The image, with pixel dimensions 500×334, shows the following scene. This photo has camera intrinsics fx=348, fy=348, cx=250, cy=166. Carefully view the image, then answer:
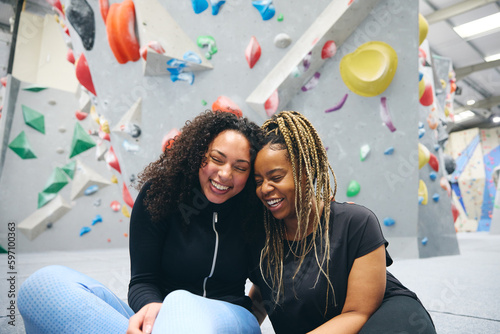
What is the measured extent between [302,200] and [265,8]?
82.2 inches

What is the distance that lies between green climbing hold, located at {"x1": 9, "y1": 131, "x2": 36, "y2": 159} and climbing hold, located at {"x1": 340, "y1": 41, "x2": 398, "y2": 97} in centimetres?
475

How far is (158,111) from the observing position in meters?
2.98

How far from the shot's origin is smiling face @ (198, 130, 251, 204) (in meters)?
1.00

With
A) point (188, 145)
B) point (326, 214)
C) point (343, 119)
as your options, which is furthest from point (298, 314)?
point (343, 119)

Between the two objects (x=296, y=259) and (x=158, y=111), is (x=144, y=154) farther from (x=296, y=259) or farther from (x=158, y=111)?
(x=296, y=259)

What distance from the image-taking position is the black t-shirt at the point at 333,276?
0.86 meters

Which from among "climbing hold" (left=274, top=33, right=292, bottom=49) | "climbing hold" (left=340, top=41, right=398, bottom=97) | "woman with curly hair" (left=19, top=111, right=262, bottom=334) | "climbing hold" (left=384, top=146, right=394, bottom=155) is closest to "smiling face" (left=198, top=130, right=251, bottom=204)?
"woman with curly hair" (left=19, top=111, right=262, bottom=334)

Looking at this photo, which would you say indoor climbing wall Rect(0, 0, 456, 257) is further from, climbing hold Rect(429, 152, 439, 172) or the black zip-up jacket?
the black zip-up jacket

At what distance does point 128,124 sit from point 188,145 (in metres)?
2.18

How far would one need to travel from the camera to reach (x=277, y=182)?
0.94 metres

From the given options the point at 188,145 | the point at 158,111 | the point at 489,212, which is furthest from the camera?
the point at 489,212

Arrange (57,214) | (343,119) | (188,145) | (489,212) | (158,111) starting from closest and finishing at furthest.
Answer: (188,145)
(343,119)
(158,111)
(57,214)
(489,212)

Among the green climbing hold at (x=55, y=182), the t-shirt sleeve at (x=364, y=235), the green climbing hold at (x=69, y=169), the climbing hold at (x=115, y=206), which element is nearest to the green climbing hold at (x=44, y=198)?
the green climbing hold at (x=55, y=182)

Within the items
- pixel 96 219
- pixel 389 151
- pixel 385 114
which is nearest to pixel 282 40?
pixel 385 114
